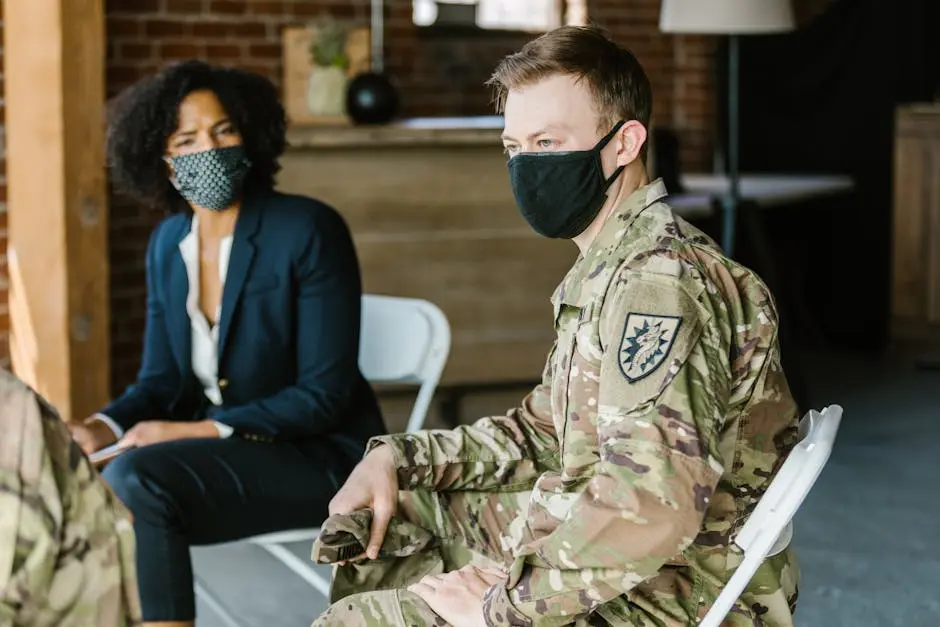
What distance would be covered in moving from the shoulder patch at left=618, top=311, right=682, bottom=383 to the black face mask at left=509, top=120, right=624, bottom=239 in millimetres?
311

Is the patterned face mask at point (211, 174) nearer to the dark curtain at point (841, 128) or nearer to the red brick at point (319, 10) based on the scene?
the red brick at point (319, 10)

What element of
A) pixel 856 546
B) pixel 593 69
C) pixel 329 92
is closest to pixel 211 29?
pixel 329 92

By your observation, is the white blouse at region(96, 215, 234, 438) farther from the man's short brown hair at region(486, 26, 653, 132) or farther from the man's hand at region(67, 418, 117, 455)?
the man's short brown hair at region(486, 26, 653, 132)

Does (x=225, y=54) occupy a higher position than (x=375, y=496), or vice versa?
(x=225, y=54)

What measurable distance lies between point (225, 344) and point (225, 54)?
2.93 metres

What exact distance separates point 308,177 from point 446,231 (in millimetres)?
514

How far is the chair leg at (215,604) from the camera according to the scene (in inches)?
122

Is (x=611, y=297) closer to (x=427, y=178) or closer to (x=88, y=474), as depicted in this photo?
(x=88, y=474)

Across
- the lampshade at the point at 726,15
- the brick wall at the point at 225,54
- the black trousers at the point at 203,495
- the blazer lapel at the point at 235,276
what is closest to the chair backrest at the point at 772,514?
the black trousers at the point at 203,495

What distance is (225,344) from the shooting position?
266 cm

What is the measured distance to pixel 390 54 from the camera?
5840 millimetres

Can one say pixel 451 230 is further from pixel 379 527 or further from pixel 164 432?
pixel 379 527

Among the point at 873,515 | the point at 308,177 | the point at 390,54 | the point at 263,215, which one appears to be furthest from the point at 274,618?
the point at 390,54

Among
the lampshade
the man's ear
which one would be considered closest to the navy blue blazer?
the man's ear
